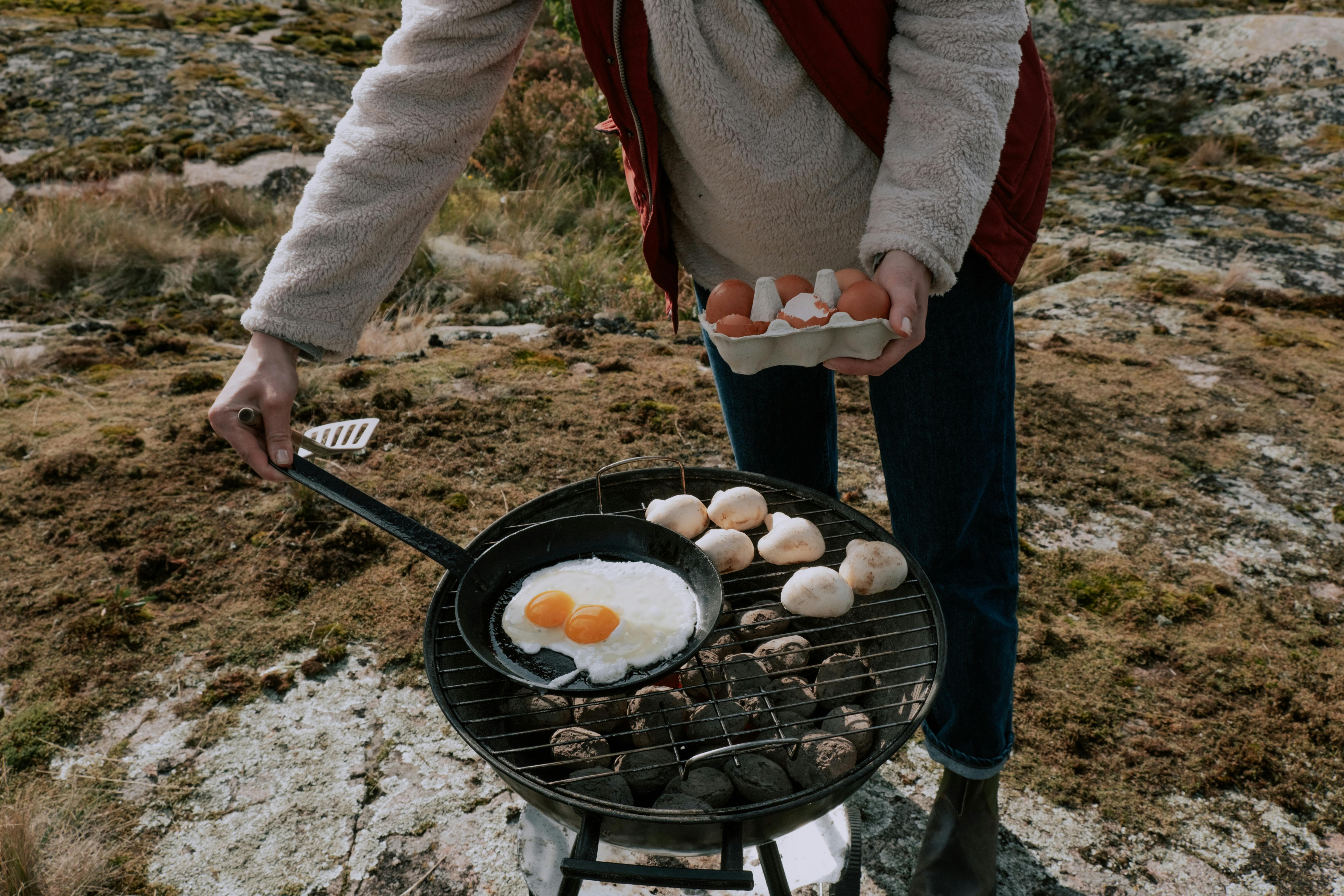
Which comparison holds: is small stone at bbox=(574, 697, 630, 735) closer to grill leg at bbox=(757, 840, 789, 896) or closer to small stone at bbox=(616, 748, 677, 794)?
small stone at bbox=(616, 748, 677, 794)

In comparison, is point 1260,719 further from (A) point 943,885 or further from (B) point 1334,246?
(B) point 1334,246

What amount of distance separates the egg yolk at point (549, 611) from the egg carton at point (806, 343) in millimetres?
563

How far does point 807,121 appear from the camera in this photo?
146cm

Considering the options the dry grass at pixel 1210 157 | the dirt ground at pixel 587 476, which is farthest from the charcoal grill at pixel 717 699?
the dry grass at pixel 1210 157

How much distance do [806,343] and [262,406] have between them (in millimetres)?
985

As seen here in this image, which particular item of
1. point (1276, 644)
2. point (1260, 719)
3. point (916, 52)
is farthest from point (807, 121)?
point (1276, 644)

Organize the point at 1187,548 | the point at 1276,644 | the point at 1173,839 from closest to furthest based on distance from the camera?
the point at 1173,839 < the point at 1276,644 < the point at 1187,548

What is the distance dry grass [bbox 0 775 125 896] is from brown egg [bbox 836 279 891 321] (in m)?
2.13

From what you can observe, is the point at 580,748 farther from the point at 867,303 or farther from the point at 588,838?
the point at 867,303

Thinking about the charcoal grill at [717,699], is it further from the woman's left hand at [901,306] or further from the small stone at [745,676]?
the woman's left hand at [901,306]

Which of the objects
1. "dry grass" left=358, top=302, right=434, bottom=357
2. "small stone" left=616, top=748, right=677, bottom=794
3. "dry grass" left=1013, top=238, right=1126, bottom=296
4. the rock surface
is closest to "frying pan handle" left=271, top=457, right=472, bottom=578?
"small stone" left=616, top=748, right=677, bottom=794

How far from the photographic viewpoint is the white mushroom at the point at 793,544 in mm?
1673

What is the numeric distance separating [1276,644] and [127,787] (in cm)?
352

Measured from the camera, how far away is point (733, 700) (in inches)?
56.7
